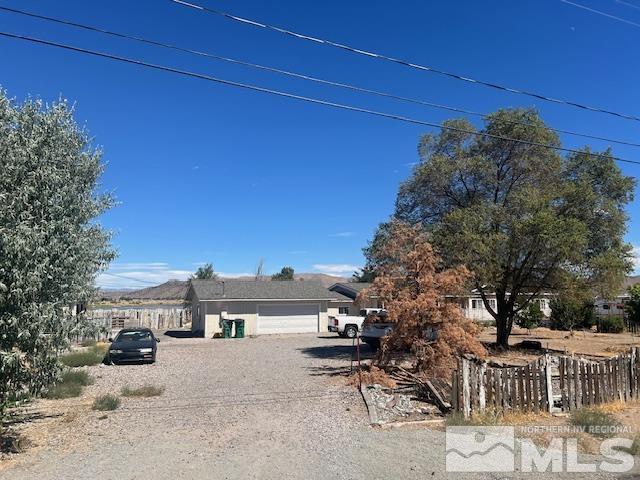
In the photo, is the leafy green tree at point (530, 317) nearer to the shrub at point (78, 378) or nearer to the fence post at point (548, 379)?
the fence post at point (548, 379)

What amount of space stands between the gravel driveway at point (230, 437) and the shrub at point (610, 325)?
33.1m

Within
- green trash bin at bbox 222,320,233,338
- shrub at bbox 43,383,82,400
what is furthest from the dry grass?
green trash bin at bbox 222,320,233,338

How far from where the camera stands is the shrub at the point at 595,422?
968 centimetres

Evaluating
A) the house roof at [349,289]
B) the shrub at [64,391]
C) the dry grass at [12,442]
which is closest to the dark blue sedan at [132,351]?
the shrub at [64,391]

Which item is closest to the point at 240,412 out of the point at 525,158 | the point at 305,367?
the point at 305,367

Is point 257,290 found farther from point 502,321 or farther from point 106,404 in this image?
point 106,404

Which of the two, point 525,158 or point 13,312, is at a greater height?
point 525,158

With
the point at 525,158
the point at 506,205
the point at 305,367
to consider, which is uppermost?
the point at 525,158

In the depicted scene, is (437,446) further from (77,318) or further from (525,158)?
(525,158)

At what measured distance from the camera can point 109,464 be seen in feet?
25.7

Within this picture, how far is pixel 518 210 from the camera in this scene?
22109mm

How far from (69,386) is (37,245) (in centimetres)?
864

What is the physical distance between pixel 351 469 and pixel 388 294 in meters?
9.30

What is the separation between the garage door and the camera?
37.1m
